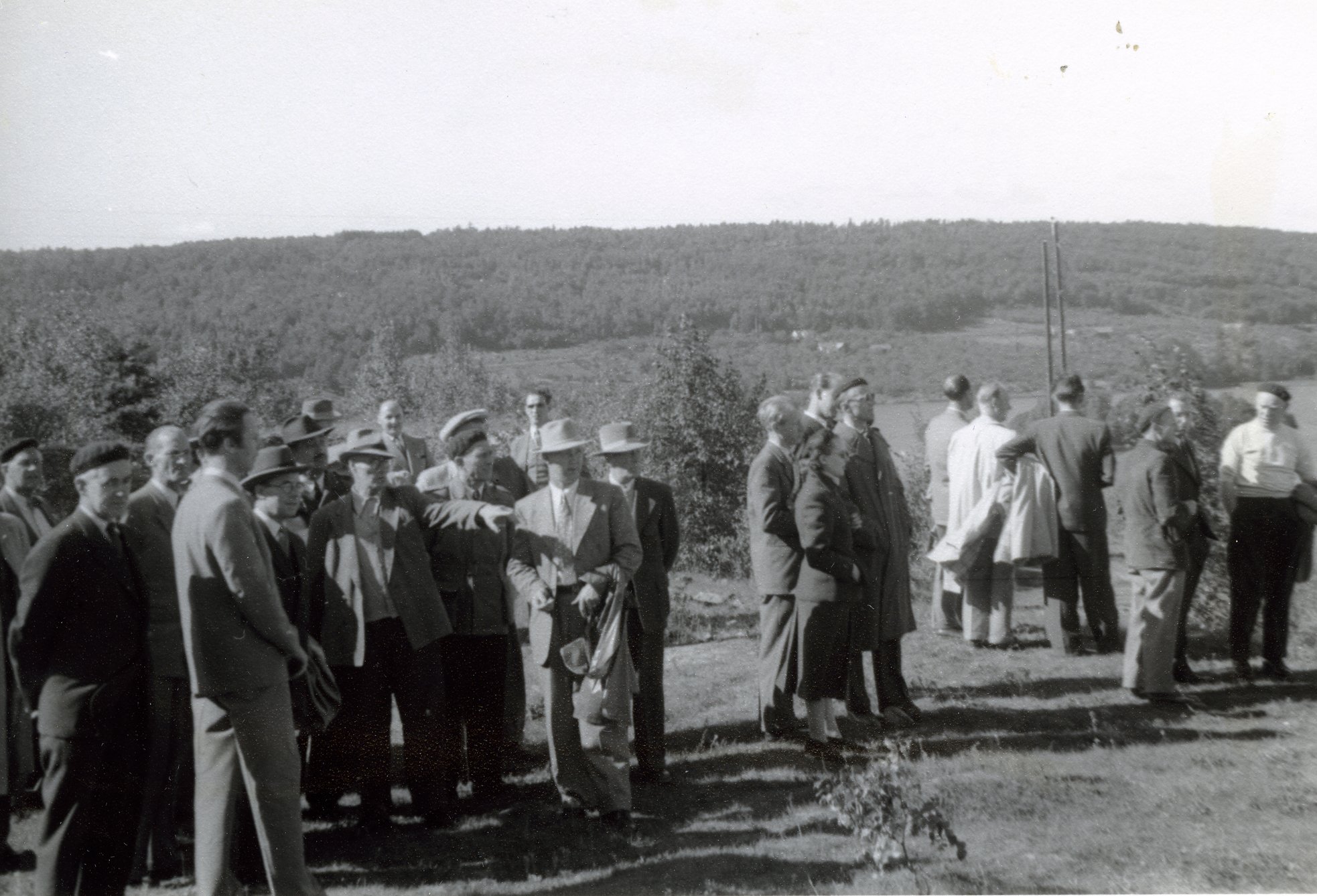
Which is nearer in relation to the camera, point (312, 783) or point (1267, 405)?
point (312, 783)

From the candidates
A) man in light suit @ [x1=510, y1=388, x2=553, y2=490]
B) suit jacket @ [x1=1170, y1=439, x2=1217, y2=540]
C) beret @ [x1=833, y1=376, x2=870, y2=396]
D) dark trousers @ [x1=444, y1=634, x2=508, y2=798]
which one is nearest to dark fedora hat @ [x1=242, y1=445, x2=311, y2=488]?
A: dark trousers @ [x1=444, y1=634, x2=508, y2=798]

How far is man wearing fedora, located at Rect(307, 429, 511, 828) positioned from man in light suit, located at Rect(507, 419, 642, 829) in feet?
Result: 0.96

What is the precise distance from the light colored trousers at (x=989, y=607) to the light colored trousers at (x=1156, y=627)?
1767mm

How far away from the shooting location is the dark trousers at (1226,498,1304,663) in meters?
7.08

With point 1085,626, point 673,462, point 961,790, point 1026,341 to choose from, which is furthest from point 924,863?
point 1026,341

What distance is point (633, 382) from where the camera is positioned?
100 feet

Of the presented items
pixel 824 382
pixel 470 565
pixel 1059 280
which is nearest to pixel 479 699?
pixel 470 565

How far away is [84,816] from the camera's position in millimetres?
4066

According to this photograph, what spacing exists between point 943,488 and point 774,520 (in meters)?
3.33

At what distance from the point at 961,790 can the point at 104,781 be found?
149 inches

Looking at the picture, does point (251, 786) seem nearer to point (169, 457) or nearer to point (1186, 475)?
point (169, 457)

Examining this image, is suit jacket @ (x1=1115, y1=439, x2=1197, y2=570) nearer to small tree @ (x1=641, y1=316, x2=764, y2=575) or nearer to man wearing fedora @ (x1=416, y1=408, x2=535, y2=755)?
man wearing fedora @ (x1=416, y1=408, x2=535, y2=755)

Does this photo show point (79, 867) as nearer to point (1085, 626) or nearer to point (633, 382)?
point (1085, 626)

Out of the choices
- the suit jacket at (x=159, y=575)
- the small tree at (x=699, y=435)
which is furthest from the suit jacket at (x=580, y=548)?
the small tree at (x=699, y=435)
